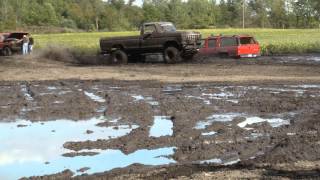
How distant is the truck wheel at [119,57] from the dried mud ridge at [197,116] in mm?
9509

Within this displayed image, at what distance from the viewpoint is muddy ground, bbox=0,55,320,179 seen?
8.90 metres

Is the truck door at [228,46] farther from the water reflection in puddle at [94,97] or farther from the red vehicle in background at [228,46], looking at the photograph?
the water reflection in puddle at [94,97]

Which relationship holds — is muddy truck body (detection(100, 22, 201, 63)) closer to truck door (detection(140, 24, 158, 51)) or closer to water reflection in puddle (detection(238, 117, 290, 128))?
truck door (detection(140, 24, 158, 51))

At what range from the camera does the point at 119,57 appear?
32.1m

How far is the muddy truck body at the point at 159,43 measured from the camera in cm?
3042

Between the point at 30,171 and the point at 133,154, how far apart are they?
5.72 feet

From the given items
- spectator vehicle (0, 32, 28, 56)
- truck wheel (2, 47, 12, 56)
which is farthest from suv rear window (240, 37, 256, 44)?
truck wheel (2, 47, 12, 56)

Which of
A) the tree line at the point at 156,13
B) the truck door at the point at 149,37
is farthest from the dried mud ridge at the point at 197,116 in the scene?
the tree line at the point at 156,13

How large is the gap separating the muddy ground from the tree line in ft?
263

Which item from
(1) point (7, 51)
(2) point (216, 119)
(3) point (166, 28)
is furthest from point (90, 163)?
(1) point (7, 51)

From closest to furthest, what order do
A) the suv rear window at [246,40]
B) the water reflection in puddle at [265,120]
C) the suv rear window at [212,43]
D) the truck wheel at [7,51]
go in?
the water reflection in puddle at [265,120] < the suv rear window at [212,43] < the suv rear window at [246,40] < the truck wheel at [7,51]

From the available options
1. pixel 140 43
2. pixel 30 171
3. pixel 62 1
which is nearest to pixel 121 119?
pixel 30 171

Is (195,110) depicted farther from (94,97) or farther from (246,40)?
(246,40)

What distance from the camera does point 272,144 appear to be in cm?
1045
